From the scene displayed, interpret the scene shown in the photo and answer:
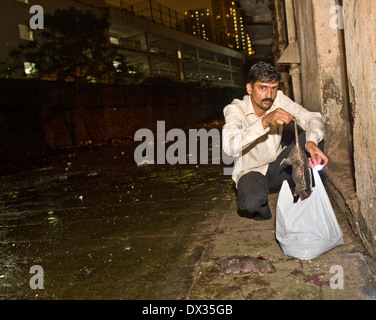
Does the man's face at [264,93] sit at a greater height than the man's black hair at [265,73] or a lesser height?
lesser

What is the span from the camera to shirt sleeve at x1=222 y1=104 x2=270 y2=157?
2721 mm

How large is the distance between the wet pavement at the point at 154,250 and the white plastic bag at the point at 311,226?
113 mm

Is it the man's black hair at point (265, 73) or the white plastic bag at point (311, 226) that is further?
the man's black hair at point (265, 73)

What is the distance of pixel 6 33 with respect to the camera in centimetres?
1870

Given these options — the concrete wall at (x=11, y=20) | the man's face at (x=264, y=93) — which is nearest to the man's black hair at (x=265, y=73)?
the man's face at (x=264, y=93)

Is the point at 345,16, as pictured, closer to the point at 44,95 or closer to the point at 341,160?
the point at 341,160

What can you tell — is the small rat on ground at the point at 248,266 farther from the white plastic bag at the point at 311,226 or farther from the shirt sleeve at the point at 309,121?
the shirt sleeve at the point at 309,121

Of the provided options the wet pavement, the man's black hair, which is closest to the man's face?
the man's black hair

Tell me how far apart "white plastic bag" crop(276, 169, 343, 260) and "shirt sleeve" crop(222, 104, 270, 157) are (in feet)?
2.04

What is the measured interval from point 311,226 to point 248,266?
53 cm

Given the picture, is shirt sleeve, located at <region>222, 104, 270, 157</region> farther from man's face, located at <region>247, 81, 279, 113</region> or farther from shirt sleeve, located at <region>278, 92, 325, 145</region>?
shirt sleeve, located at <region>278, 92, 325, 145</region>

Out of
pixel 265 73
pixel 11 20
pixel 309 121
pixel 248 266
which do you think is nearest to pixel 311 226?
pixel 248 266

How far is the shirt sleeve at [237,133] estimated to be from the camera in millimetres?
2721
